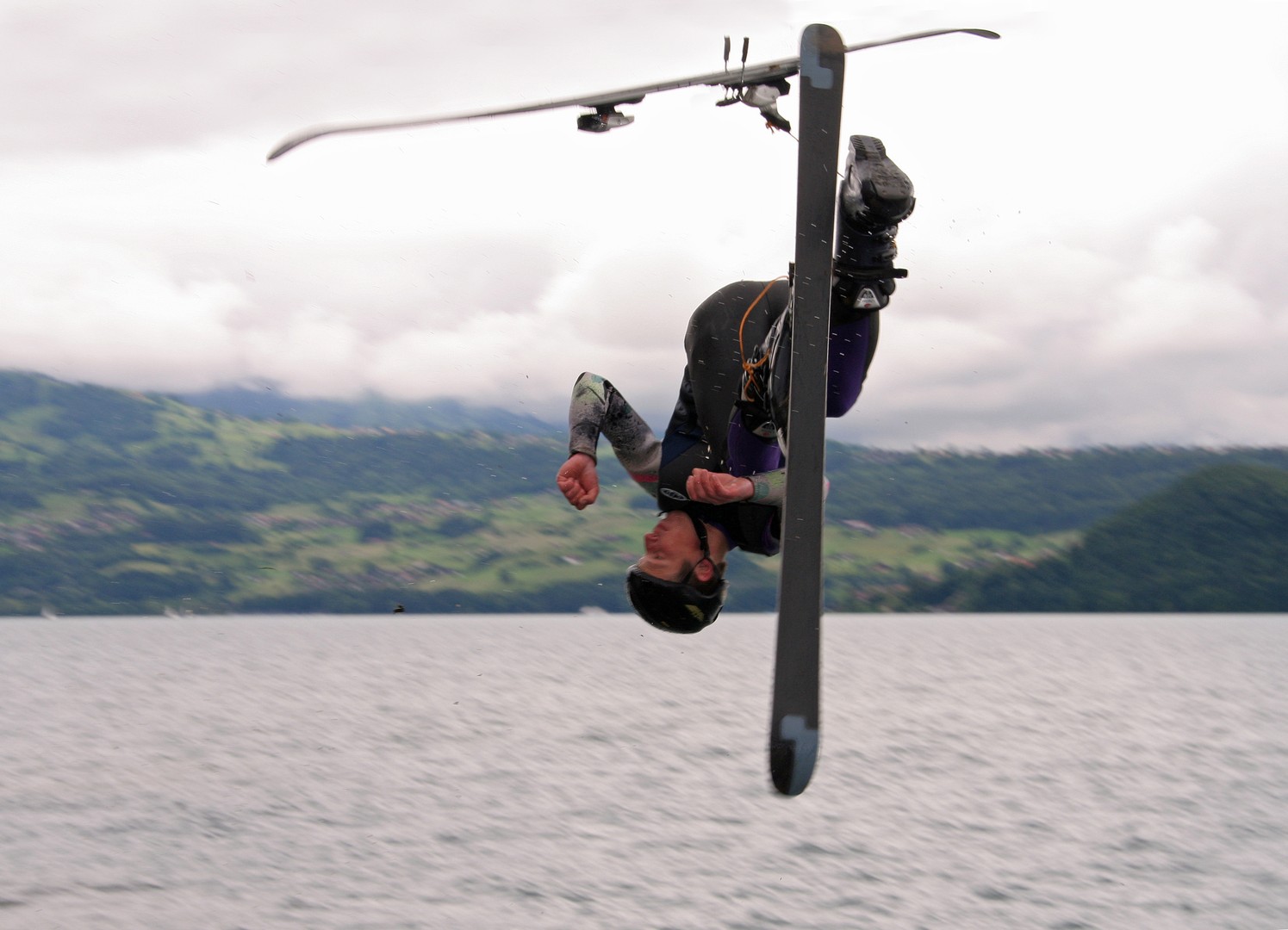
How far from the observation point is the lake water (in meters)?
33.6

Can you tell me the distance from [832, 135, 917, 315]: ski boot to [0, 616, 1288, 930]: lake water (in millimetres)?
26680

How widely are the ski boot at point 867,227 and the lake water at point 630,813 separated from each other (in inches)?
1050

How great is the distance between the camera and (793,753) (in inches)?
241

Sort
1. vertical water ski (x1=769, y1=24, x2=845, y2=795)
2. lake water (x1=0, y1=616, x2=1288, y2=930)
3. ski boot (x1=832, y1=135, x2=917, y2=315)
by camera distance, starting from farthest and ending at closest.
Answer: lake water (x1=0, y1=616, x2=1288, y2=930), vertical water ski (x1=769, y1=24, x2=845, y2=795), ski boot (x1=832, y1=135, x2=917, y2=315)

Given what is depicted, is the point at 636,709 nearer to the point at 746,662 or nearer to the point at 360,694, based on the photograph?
the point at 360,694

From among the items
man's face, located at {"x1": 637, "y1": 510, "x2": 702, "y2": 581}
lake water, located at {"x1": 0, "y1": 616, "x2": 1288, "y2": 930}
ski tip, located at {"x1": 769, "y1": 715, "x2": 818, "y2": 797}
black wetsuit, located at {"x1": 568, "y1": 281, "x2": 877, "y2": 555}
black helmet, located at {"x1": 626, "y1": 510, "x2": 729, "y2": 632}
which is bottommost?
lake water, located at {"x1": 0, "y1": 616, "x2": 1288, "y2": 930}

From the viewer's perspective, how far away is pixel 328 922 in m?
31.7

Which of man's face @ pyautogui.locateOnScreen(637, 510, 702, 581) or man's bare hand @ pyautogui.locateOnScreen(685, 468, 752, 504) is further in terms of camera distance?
man's face @ pyautogui.locateOnScreen(637, 510, 702, 581)

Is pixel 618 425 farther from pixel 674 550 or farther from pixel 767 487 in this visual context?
pixel 767 487

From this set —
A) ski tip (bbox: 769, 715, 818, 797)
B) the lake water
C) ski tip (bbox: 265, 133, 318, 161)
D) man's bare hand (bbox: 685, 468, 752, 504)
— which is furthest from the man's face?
the lake water

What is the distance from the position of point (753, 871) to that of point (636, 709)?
5507 centimetres

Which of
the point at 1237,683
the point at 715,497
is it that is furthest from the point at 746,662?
the point at 715,497

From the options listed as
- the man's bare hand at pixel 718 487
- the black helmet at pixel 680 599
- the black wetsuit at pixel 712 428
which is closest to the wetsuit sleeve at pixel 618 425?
the black wetsuit at pixel 712 428

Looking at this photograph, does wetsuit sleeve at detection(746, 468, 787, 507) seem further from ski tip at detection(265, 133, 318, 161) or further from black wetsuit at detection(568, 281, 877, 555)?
ski tip at detection(265, 133, 318, 161)
